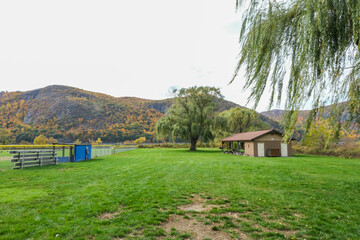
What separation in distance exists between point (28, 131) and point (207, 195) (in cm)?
8717

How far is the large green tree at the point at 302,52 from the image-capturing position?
343cm

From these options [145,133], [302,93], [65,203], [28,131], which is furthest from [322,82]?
[28,131]

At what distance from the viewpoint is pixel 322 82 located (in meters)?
3.70

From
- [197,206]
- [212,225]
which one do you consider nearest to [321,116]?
[212,225]

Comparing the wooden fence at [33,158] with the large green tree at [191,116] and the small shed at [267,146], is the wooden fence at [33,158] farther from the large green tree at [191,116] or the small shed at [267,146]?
the small shed at [267,146]

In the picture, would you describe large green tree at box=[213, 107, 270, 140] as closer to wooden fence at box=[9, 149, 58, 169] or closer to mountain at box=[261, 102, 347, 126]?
wooden fence at box=[9, 149, 58, 169]

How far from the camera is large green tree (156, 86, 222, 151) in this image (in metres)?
30.0

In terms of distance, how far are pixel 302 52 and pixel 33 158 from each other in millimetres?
14528

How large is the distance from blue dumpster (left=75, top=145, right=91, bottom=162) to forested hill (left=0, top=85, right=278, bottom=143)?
4667cm

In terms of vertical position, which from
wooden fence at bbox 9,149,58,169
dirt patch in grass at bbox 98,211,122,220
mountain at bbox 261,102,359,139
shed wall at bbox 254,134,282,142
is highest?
mountain at bbox 261,102,359,139

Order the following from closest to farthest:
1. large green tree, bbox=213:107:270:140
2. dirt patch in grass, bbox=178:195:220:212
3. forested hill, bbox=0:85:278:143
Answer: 1. dirt patch in grass, bbox=178:195:220:212
2. large green tree, bbox=213:107:270:140
3. forested hill, bbox=0:85:278:143

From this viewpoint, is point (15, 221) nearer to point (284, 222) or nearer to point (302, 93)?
point (284, 222)

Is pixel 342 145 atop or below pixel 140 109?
below

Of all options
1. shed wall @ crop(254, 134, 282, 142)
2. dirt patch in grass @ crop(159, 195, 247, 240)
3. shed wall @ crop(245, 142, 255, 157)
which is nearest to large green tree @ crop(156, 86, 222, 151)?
shed wall @ crop(245, 142, 255, 157)
